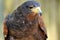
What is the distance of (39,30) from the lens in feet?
6.37

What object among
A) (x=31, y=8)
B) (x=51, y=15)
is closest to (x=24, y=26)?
(x=31, y=8)

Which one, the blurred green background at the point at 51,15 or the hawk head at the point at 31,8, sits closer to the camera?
the hawk head at the point at 31,8

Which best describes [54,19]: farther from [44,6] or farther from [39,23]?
[39,23]

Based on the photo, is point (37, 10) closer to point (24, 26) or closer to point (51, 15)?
point (24, 26)

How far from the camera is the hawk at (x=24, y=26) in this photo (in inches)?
74.1

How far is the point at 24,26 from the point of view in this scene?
75.1 inches

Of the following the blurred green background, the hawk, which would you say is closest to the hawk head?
the hawk

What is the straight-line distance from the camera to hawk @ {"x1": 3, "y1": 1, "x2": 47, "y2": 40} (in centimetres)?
188

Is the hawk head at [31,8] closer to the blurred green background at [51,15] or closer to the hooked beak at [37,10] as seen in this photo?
the hooked beak at [37,10]

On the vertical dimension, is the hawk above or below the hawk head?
below

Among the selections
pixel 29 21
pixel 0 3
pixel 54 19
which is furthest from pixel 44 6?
pixel 29 21

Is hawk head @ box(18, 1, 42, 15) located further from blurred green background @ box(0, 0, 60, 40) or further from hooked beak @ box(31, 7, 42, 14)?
blurred green background @ box(0, 0, 60, 40)

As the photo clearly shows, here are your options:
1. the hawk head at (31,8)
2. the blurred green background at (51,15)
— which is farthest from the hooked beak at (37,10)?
the blurred green background at (51,15)

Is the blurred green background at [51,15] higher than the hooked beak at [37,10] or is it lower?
lower
